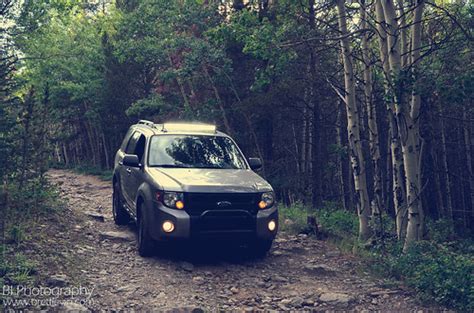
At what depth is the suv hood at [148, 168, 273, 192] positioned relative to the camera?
7570 millimetres

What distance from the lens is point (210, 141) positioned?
932cm

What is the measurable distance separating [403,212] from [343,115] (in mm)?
9946

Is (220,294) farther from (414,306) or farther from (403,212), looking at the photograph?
(403,212)

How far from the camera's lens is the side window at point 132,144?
10.0 meters

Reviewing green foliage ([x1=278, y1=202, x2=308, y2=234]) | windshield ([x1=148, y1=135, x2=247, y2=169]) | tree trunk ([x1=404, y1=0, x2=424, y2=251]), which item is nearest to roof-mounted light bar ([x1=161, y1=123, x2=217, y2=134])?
windshield ([x1=148, y1=135, x2=247, y2=169])

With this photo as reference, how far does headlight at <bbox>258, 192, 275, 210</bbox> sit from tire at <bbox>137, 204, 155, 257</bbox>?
1868 mm

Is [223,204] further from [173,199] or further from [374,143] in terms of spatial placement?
[374,143]

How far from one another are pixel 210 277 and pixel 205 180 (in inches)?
59.4

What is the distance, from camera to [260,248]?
27.6 ft

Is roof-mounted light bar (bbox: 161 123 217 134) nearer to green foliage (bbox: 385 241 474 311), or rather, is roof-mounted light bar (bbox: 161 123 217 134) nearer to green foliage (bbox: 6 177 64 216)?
green foliage (bbox: 6 177 64 216)

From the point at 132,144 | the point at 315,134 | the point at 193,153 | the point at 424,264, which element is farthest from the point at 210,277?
the point at 315,134

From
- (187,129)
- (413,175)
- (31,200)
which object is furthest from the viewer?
(31,200)

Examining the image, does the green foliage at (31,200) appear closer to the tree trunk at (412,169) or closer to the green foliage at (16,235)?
the green foliage at (16,235)

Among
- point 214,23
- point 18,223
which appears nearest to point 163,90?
point 214,23
